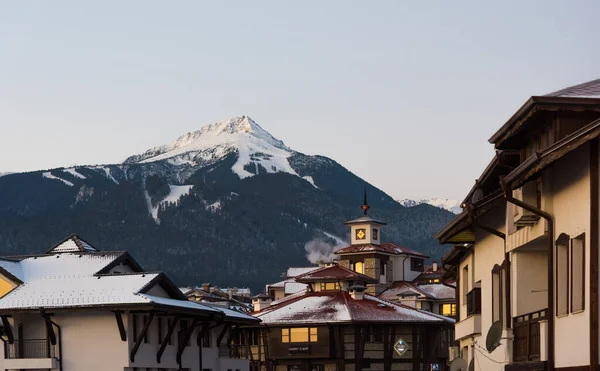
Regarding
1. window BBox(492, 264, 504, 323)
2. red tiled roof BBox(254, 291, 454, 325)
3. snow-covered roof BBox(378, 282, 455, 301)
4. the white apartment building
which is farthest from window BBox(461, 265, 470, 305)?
snow-covered roof BBox(378, 282, 455, 301)

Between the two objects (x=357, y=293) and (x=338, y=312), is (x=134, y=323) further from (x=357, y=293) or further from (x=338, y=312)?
(x=357, y=293)

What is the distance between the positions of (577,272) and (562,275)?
944 mm

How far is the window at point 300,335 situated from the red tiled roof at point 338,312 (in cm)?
85

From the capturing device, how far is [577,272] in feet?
59.0

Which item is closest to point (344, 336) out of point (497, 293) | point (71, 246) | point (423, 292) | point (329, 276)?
point (329, 276)

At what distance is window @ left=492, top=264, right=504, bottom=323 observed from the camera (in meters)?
25.5

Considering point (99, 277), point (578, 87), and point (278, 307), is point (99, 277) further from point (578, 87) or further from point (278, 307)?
point (278, 307)

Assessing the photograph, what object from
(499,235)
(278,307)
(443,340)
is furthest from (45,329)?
(443,340)

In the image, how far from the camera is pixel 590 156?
17016mm

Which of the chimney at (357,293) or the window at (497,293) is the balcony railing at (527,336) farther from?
the chimney at (357,293)

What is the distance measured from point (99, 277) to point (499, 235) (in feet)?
106

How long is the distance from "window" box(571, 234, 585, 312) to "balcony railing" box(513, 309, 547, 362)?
7.34 ft

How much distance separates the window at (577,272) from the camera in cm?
1780

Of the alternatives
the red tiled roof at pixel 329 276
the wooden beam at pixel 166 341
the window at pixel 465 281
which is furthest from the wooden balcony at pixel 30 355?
the red tiled roof at pixel 329 276
